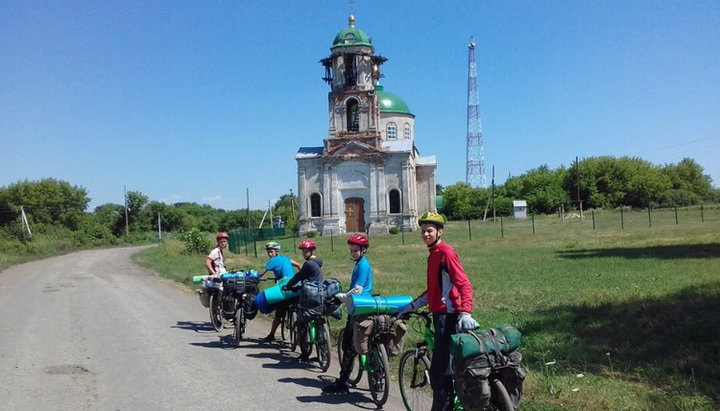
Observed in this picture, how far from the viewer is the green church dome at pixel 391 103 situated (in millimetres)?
65312

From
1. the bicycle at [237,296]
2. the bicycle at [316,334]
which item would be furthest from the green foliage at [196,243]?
the bicycle at [316,334]

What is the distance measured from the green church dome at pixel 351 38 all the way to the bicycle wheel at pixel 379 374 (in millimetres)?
51528

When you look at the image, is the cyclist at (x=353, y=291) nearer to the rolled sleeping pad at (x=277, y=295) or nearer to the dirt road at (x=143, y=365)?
the dirt road at (x=143, y=365)

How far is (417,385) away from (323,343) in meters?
2.51

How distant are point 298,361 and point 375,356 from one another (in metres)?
2.67

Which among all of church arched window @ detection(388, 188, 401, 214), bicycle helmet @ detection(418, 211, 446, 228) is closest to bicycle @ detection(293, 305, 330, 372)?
bicycle helmet @ detection(418, 211, 446, 228)

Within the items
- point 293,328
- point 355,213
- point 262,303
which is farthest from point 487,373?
point 355,213

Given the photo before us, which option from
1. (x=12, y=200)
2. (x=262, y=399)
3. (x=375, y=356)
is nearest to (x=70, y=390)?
(x=262, y=399)

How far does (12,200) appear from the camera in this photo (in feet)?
242

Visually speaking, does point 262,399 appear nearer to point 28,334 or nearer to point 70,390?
point 70,390

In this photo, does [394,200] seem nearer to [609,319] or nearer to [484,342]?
[609,319]

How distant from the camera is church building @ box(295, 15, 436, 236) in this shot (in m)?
54.7

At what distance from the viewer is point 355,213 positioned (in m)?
55.4

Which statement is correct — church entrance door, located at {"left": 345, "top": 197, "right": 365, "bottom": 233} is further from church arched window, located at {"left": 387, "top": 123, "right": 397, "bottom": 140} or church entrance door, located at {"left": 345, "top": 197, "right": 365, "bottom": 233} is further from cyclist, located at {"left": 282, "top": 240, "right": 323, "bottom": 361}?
cyclist, located at {"left": 282, "top": 240, "right": 323, "bottom": 361}
